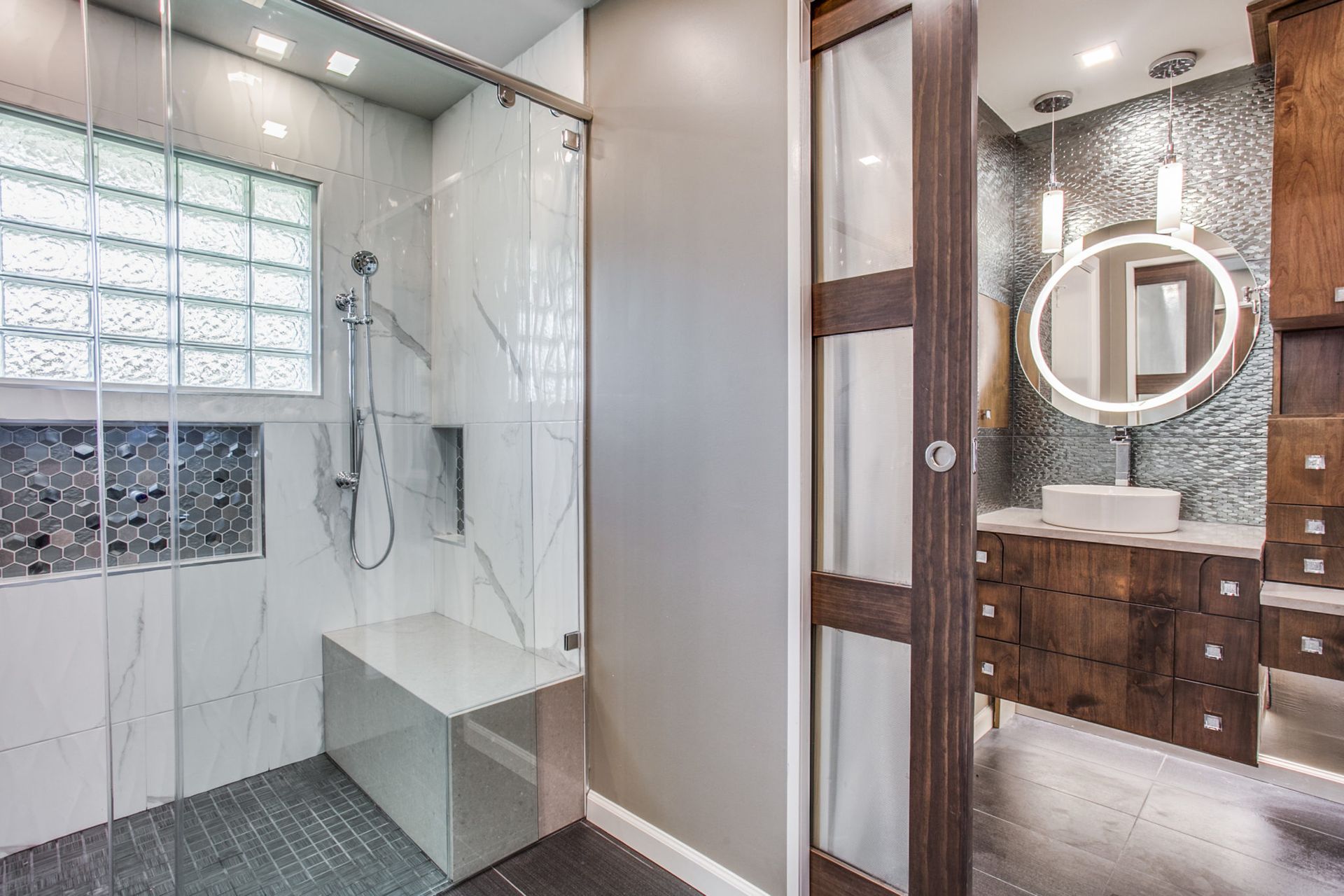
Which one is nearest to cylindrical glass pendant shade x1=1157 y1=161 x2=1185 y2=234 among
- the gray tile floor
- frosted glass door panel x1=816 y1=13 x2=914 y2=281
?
frosted glass door panel x1=816 y1=13 x2=914 y2=281

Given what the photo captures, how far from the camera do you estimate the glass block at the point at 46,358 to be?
1.66 metres

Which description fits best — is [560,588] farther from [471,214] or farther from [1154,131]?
[1154,131]

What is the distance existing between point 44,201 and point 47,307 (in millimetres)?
283

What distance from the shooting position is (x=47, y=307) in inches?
66.5

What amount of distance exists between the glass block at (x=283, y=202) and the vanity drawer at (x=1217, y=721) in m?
3.10

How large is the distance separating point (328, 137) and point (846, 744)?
2.03 metres

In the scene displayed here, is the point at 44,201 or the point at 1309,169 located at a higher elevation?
the point at 1309,169

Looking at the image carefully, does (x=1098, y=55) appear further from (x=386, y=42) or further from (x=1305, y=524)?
(x=386, y=42)

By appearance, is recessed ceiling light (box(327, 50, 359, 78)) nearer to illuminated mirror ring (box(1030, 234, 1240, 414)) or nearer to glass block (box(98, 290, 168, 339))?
glass block (box(98, 290, 168, 339))

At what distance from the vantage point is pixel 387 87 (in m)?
1.69

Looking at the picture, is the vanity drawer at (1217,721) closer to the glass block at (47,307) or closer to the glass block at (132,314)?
the glass block at (132,314)

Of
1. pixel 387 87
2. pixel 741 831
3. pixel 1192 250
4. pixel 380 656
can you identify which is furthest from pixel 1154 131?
pixel 380 656

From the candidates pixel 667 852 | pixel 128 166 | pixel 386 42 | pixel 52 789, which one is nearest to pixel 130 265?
pixel 128 166

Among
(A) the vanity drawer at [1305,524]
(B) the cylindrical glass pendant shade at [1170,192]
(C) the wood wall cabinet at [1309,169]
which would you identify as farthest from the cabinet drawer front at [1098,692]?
(B) the cylindrical glass pendant shade at [1170,192]
